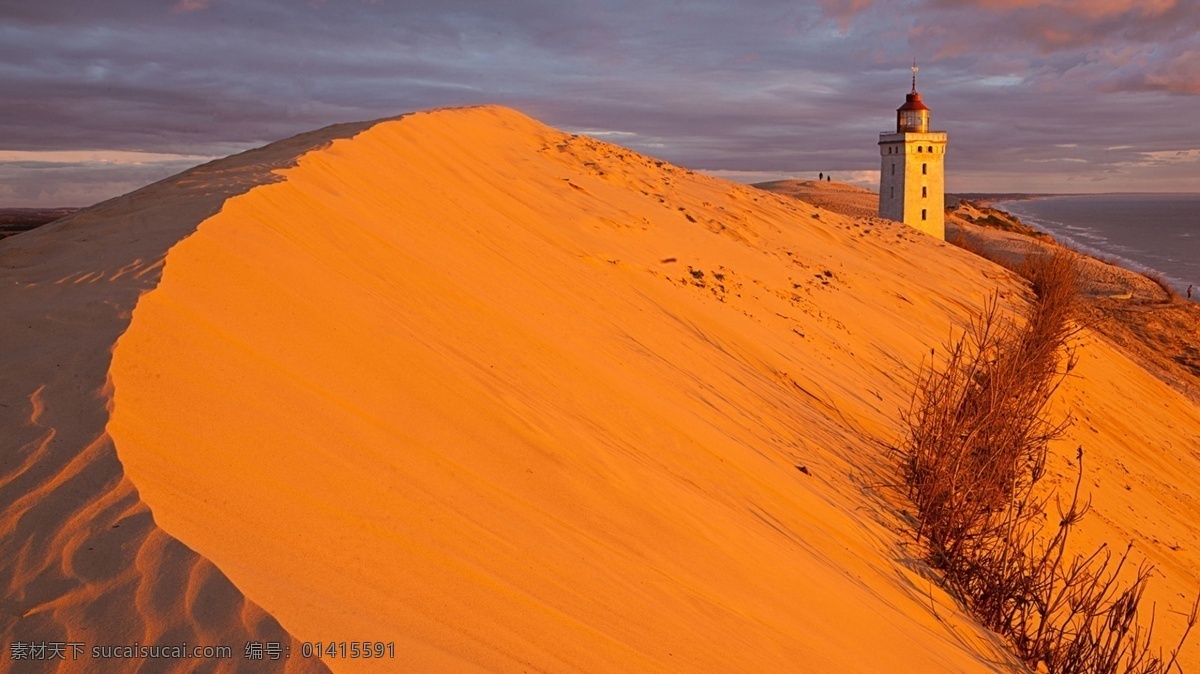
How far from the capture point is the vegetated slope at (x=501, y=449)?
107 inches

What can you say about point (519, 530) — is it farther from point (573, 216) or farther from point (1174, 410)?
point (1174, 410)

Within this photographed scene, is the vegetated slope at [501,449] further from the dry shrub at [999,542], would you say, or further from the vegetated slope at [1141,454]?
the vegetated slope at [1141,454]

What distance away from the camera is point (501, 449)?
3816 millimetres

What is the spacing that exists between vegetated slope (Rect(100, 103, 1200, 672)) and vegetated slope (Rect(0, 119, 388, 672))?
0.28ft

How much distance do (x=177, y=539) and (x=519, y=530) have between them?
1174mm

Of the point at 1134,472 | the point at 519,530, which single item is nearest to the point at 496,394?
the point at 519,530

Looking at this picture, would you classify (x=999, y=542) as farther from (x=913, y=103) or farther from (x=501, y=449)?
(x=913, y=103)

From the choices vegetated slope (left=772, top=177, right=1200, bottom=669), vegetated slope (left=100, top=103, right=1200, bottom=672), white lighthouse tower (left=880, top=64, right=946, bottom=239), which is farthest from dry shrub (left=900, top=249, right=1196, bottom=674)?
white lighthouse tower (left=880, top=64, right=946, bottom=239)

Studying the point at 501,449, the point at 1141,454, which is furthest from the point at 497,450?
the point at 1141,454

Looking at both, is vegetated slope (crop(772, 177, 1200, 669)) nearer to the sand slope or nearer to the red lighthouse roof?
the sand slope

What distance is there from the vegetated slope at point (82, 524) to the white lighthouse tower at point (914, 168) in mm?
33308

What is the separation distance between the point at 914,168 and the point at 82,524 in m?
35.2

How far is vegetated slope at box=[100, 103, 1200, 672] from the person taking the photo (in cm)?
271

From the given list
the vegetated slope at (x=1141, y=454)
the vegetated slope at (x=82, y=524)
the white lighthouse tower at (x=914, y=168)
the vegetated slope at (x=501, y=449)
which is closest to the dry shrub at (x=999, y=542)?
the vegetated slope at (x=501, y=449)
